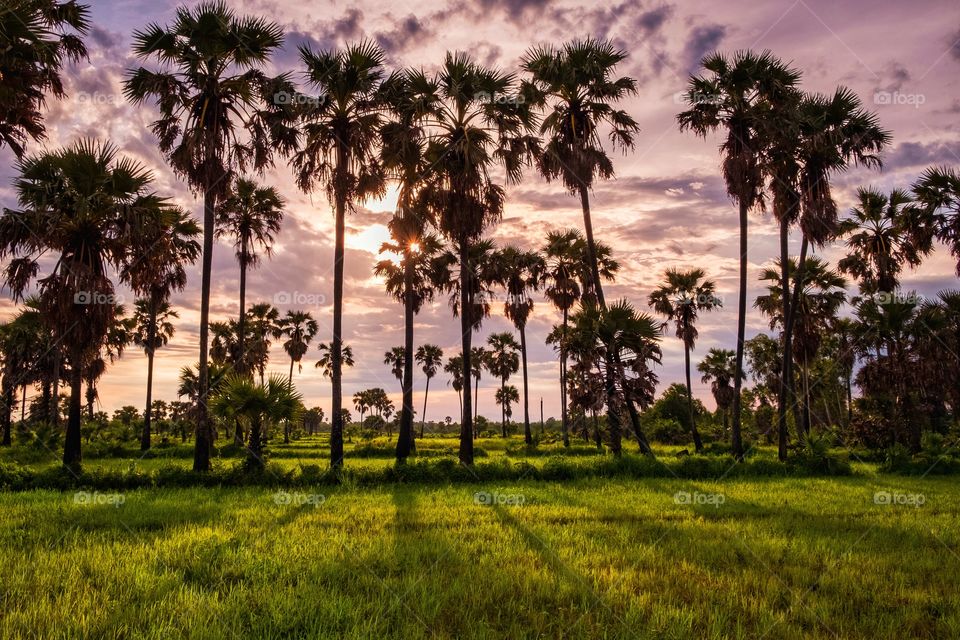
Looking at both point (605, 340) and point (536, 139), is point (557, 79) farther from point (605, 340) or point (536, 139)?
point (605, 340)

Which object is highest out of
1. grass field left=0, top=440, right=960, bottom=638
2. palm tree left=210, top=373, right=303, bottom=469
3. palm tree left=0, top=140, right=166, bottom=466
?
palm tree left=0, top=140, right=166, bottom=466

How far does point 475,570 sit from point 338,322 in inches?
610

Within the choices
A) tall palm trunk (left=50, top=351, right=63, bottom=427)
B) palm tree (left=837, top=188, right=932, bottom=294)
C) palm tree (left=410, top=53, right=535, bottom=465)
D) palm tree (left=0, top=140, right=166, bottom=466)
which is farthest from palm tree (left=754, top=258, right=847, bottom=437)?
tall palm trunk (left=50, top=351, right=63, bottom=427)

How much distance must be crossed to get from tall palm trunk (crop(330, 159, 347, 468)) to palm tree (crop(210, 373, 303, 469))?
3.08 m

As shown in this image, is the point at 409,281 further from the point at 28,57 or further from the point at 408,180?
the point at 28,57

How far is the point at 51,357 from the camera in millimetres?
39594

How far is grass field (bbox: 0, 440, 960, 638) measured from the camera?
4887 mm

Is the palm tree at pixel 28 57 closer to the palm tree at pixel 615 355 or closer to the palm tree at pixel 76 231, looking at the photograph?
the palm tree at pixel 76 231

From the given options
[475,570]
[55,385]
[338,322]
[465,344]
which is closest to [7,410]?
[55,385]

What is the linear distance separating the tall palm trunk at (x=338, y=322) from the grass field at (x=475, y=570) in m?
8.28

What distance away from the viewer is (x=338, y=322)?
20672mm

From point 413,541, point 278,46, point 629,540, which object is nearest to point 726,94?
point 278,46

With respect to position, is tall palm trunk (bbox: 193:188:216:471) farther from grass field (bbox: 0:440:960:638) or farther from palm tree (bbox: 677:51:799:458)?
palm tree (bbox: 677:51:799:458)

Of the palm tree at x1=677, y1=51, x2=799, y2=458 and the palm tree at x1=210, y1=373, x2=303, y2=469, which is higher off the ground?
the palm tree at x1=677, y1=51, x2=799, y2=458
